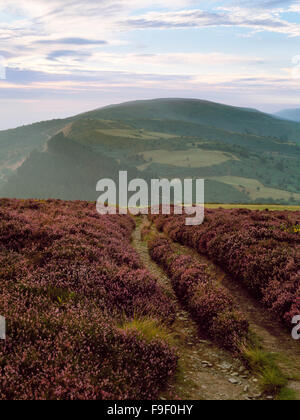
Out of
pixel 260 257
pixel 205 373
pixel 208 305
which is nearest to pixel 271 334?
pixel 208 305

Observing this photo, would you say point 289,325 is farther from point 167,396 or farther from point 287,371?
point 167,396

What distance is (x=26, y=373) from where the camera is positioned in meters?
4.78

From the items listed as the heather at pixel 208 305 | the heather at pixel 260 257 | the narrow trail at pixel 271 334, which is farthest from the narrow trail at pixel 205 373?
the heather at pixel 260 257

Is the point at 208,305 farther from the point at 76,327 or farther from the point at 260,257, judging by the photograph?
the point at 76,327

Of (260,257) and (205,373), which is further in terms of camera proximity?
(260,257)

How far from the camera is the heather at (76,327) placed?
15.2ft

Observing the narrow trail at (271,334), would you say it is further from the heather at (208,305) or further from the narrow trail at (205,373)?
the narrow trail at (205,373)

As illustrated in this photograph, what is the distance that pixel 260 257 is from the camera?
11.2 meters

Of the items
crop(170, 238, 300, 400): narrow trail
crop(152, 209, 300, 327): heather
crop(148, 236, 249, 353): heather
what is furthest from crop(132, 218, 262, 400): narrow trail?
crop(152, 209, 300, 327): heather

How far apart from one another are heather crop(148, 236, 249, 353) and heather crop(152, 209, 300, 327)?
119cm

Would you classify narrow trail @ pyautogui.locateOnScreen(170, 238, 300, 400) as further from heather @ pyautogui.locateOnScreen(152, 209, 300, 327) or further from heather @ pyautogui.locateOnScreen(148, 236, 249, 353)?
heather @ pyautogui.locateOnScreen(148, 236, 249, 353)

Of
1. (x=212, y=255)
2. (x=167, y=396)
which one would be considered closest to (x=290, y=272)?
(x=212, y=255)

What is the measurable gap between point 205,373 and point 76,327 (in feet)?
8.27

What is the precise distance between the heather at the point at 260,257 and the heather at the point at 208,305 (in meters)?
1.19
